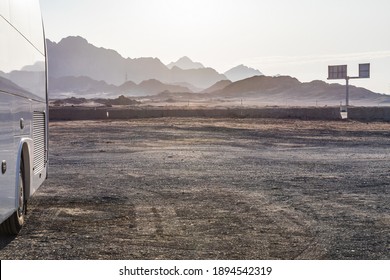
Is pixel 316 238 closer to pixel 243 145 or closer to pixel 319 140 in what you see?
pixel 243 145

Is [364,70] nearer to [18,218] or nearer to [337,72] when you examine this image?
[337,72]

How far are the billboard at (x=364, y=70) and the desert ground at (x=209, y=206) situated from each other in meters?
93.9

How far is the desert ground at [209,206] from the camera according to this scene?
9758 millimetres

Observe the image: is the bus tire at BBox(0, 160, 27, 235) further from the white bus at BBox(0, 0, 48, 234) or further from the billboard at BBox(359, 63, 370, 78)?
the billboard at BBox(359, 63, 370, 78)

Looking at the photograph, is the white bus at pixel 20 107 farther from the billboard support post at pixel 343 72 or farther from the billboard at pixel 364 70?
the billboard at pixel 364 70

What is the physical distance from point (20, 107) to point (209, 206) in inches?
178

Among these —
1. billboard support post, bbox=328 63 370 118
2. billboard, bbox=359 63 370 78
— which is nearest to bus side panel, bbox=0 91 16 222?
billboard support post, bbox=328 63 370 118

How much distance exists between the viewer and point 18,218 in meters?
10.9

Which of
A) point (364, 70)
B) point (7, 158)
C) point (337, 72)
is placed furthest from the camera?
point (337, 72)

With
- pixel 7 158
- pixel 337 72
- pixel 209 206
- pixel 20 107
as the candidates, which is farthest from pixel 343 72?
pixel 7 158

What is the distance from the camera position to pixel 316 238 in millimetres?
10609

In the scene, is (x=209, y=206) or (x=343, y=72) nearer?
(x=209, y=206)

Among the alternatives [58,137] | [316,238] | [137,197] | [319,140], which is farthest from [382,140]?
[316,238]
